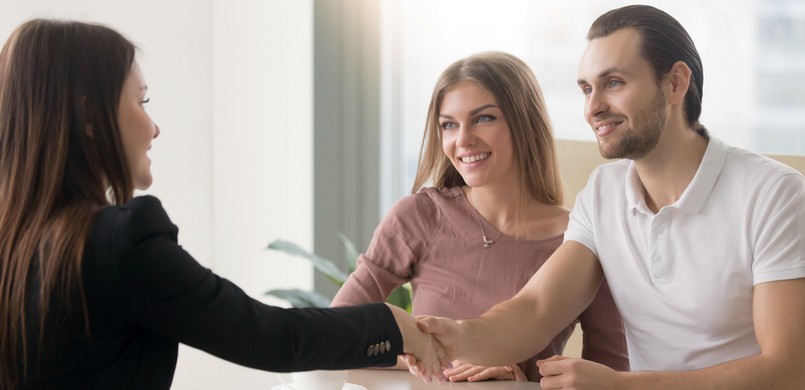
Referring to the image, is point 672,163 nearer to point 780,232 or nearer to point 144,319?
point 780,232

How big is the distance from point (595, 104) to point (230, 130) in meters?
2.50

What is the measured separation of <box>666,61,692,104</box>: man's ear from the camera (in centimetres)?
190

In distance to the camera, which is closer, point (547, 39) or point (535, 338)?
point (535, 338)

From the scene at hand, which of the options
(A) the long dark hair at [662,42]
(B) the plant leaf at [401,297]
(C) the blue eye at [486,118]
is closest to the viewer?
(A) the long dark hair at [662,42]

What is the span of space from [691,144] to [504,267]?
20.1 inches

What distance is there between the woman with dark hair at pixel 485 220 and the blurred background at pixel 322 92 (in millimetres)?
933

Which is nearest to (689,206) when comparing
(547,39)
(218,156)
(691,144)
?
(691,144)

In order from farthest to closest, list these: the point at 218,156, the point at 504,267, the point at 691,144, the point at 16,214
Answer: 1. the point at 218,156
2. the point at 504,267
3. the point at 691,144
4. the point at 16,214

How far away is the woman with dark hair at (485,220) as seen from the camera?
2.16 metres

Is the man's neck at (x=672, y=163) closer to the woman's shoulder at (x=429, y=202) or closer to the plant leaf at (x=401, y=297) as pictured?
the woman's shoulder at (x=429, y=202)

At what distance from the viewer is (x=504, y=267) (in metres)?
2.17

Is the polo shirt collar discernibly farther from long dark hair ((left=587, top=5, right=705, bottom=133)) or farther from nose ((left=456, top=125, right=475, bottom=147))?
nose ((left=456, top=125, right=475, bottom=147))

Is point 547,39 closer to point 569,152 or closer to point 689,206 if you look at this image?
point 569,152

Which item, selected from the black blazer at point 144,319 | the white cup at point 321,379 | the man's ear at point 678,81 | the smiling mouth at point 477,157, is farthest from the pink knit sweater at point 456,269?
the black blazer at point 144,319
